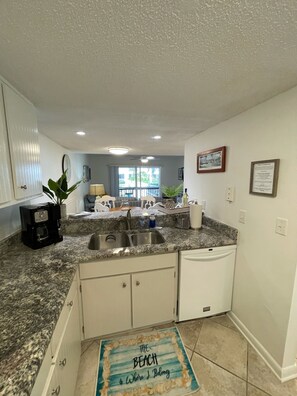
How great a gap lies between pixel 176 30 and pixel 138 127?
1.47 m

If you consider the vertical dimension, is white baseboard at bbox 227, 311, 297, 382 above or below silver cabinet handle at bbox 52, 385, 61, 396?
below

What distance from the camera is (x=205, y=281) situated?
172 centimetres

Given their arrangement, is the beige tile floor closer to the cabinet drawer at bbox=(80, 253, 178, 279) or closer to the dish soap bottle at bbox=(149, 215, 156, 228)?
the cabinet drawer at bbox=(80, 253, 178, 279)

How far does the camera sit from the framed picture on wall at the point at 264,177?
1.30 metres

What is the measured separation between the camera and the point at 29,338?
27.1 inches

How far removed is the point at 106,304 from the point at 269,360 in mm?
1374

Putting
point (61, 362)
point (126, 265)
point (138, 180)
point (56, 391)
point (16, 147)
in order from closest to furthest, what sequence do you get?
point (56, 391)
point (61, 362)
point (16, 147)
point (126, 265)
point (138, 180)

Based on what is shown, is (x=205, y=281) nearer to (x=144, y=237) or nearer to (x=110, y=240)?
(x=144, y=237)

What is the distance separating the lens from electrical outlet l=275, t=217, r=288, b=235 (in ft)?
4.08

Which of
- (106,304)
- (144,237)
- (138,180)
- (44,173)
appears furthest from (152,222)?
(138,180)

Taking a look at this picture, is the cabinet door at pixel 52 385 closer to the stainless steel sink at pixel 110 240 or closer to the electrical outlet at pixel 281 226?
the stainless steel sink at pixel 110 240

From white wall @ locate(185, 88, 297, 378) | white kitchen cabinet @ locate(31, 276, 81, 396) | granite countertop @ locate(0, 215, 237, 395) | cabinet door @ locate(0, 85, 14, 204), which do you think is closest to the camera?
granite countertop @ locate(0, 215, 237, 395)

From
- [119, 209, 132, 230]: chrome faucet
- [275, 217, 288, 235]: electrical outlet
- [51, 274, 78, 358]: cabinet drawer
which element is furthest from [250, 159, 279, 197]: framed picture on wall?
[51, 274, 78, 358]: cabinet drawer

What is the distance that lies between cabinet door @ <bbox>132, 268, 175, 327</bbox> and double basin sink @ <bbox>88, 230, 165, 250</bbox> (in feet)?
1.40
